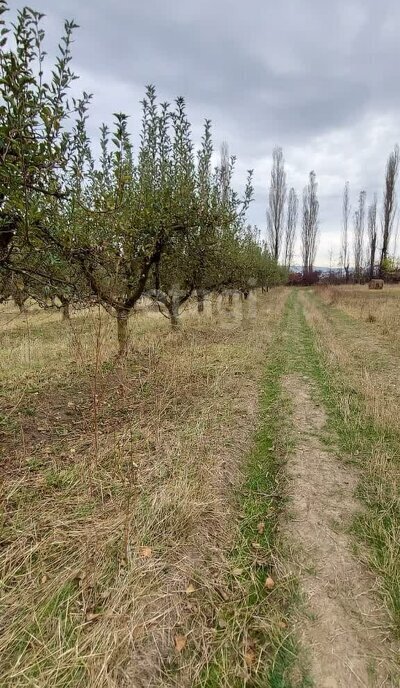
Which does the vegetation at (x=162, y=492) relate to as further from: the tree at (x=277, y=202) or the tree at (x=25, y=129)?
the tree at (x=277, y=202)

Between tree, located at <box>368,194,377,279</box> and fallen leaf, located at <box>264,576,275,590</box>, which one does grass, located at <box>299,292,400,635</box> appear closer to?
fallen leaf, located at <box>264,576,275,590</box>

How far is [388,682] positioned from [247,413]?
11.4 feet

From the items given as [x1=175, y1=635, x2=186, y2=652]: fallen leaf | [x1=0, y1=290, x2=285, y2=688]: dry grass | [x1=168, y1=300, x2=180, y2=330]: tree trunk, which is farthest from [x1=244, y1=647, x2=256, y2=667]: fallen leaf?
[x1=168, y1=300, x2=180, y2=330]: tree trunk

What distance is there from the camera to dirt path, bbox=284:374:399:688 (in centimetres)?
184

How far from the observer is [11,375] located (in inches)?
251

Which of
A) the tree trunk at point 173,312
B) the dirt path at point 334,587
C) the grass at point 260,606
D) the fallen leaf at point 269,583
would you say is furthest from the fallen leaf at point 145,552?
the tree trunk at point 173,312

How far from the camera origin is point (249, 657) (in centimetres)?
192

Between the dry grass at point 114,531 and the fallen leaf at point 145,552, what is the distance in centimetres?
1

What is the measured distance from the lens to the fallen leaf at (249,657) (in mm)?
1901

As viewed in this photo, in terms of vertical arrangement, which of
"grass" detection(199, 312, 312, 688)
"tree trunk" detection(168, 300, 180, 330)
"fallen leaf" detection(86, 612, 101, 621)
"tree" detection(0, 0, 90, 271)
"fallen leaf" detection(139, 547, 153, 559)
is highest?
"tree" detection(0, 0, 90, 271)

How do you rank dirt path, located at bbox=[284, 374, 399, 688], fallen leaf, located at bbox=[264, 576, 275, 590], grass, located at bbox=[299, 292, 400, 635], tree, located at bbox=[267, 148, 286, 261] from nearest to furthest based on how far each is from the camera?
dirt path, located at bbox=[284, 374, 399, 688] → fallen leaf, located at bbox=[264, 576, 275, 590] → grass, located at bbox=[299, 292, 400, 635] → tree, located at bbox=[267, 148, 286, 261]

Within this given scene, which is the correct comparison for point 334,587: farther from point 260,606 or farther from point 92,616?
point 92,616

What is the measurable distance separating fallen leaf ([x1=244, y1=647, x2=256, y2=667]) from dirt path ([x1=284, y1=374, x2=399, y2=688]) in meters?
0.31

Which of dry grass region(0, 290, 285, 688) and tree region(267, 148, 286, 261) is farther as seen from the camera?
tree region(267, 148, 286, 261)
